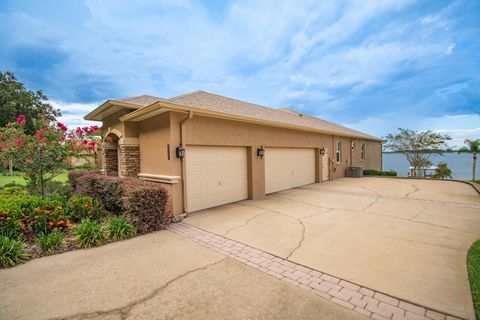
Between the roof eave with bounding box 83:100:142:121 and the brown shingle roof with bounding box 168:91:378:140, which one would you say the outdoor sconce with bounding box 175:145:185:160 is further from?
the roof eave with bounding box 83:100:142:121

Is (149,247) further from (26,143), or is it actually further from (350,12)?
(350,12)

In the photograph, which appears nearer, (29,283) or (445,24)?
(29,283)

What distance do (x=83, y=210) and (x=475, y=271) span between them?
8179 mm

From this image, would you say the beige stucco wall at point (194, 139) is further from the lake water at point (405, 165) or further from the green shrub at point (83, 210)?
the lake water at point (405, 165)

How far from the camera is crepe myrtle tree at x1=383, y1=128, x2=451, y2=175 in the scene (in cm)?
1800

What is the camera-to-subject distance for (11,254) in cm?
373

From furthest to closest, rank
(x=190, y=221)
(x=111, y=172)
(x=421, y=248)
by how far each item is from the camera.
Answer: (x=111, y=172), (x=190, y=221), (x=421, y=248)

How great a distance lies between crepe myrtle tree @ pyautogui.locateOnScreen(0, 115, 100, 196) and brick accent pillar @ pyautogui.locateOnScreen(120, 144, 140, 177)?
1.37 meters

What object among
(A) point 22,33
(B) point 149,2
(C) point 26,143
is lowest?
(C) point 26,143

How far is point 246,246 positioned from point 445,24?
1188 cm

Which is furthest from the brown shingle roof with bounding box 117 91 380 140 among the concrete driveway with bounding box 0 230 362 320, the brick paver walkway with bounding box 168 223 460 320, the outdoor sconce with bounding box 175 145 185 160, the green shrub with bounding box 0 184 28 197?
the green shrub with bounding box 0 184 28 197

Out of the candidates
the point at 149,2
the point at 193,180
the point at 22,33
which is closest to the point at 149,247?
the point at 193,180

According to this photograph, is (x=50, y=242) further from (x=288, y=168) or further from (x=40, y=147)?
(x=288, y=168)

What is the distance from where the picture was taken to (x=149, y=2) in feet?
26.4
